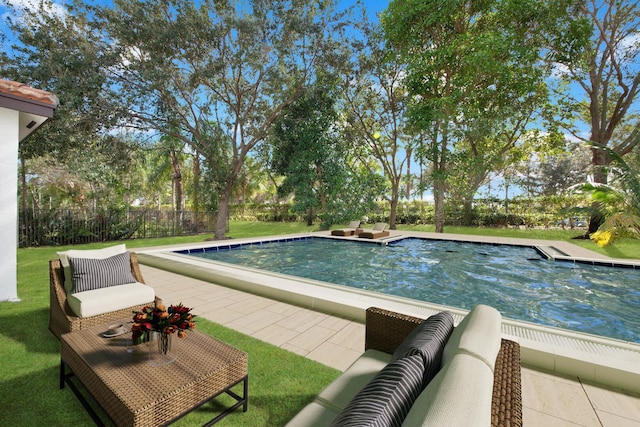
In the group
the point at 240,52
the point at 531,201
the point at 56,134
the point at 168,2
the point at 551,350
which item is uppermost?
the point at 168,2

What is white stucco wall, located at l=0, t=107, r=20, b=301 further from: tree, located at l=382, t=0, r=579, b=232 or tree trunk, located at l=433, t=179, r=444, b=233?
tree trunk, located at l=433, t=179, r=444, b=233

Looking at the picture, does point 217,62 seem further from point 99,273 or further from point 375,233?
point 99,273

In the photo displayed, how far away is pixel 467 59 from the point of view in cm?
1254

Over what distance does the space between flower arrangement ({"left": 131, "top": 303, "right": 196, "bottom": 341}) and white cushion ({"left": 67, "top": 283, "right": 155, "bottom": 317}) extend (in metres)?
1.46

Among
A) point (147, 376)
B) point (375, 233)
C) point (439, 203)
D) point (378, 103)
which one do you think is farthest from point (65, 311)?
point (378, 103)

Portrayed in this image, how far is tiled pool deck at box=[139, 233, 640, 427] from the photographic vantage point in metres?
2.18

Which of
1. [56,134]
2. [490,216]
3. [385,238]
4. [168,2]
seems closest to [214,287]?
[385,238]

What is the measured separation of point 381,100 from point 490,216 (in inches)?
388

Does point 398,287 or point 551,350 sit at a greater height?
point 551,350

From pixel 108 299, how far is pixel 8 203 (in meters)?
2.87

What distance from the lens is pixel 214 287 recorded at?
5363mm

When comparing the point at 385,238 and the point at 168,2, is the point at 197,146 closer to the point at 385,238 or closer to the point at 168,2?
the point at 168,2

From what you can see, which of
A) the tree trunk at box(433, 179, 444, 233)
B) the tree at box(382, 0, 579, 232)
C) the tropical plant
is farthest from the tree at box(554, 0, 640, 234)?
the tree trunk at box(433, 179, 444, 233)

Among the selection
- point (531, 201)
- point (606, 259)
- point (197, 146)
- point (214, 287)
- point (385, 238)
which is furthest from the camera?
point (531, 201)
